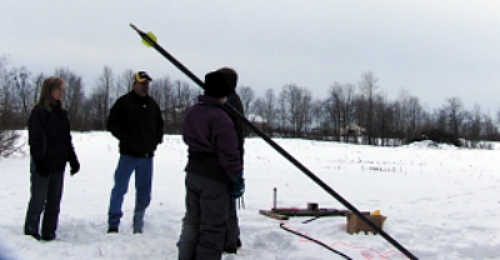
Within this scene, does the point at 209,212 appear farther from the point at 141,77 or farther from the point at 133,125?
the point at 141,77

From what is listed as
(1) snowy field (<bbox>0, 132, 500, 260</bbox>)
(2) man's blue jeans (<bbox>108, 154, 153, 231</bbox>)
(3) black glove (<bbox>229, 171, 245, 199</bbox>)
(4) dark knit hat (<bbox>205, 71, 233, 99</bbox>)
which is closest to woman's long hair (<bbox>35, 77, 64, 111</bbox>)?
(2) man's blue jeans (<bbox>108, 154, 153, 231</bbox>)

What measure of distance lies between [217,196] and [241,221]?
7.65ft

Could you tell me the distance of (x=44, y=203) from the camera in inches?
189

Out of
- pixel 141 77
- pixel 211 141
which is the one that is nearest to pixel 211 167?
pixel 211 141

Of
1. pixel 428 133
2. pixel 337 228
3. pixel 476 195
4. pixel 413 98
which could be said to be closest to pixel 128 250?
pixel 337 228

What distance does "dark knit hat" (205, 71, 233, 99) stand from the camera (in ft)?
12.1

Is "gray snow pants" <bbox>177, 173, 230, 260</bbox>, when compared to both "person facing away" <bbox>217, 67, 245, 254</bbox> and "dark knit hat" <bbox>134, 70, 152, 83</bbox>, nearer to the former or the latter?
"person facing away" <bbox>217, 67, 245, 254</bbox>

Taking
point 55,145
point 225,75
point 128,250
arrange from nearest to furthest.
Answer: point 225,75 → point 128,250 → point 55,145

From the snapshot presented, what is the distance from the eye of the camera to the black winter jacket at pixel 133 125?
5.05m

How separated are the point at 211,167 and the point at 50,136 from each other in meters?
2.25

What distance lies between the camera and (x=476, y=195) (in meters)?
8.88

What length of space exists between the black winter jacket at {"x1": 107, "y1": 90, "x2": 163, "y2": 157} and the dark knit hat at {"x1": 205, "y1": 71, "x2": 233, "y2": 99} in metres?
1.72

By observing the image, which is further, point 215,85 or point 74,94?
point 74,94

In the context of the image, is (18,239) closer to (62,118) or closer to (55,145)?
(55,145)
